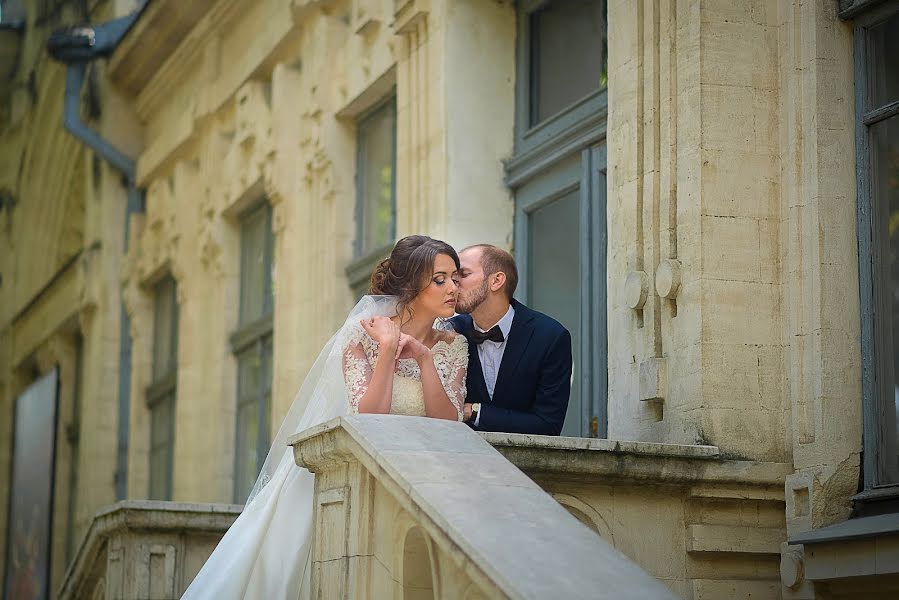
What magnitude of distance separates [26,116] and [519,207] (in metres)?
15.9

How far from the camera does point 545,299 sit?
29.8ft

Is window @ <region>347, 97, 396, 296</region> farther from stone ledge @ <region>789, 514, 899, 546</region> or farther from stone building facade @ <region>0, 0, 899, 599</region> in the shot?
stone ledge @ <region>789, 514, 899, 546</region>

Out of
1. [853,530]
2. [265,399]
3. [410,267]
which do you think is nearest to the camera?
[853,530]

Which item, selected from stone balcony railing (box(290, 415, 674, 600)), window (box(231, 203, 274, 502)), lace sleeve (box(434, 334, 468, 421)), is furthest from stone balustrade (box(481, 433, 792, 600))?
window (box(231, 203, 274, 502))

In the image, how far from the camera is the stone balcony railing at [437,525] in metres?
4.41

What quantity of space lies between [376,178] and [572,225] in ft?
10.00

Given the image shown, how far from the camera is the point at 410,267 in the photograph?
6656mm

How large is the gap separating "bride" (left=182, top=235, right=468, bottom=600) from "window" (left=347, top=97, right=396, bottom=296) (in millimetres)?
4150

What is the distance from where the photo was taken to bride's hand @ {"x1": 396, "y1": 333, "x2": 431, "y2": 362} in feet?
21.2

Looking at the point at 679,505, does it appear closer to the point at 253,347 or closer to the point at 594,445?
the point at 594,445

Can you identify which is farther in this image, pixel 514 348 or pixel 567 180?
pixel 567 180

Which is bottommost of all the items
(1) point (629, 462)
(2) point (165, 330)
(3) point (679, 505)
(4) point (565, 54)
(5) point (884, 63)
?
(3) point (679, 505)

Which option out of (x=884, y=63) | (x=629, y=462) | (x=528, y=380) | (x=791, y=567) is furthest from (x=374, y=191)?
(x=791, y=567)

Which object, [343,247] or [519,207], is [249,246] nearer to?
[343,247]
